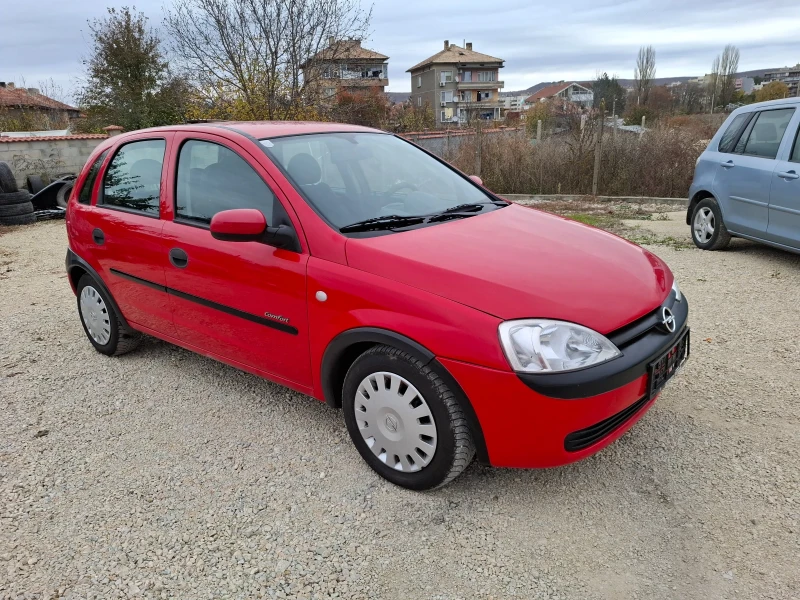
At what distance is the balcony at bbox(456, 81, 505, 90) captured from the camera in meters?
72.9

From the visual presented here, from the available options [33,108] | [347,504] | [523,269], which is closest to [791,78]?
[33,108]

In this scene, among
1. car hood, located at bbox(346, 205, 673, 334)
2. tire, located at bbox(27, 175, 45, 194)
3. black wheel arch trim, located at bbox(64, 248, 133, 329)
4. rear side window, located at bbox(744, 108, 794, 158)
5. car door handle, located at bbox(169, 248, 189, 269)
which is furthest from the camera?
tire, located at bbox(27, 175, 45, 194)

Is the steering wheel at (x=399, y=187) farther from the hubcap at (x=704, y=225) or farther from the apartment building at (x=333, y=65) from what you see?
the apartment building at (x=333, y=65)

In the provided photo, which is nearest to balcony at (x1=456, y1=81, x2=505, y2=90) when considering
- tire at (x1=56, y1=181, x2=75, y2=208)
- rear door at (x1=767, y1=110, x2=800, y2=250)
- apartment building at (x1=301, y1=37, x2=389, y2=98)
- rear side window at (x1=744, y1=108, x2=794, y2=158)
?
apartment building at (x1=301, y1=37, x2=389, y2=98)

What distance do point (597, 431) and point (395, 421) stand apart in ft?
2.89

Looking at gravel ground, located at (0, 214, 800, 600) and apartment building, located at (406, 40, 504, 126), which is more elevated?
apartment building, located at (406, 40, 504, 126)

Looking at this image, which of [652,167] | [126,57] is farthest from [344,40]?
[126,57]

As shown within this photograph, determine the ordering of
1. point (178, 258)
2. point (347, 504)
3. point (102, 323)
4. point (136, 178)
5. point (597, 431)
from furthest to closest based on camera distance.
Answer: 1. point (102, 323)
2. point (136, 178)
3. point (178, 258)
4. point (347, 504)
5. point (597, 431)

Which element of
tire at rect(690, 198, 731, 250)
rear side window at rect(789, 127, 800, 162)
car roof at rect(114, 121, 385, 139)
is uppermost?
car roof at rect(114, 121, 385, 139)

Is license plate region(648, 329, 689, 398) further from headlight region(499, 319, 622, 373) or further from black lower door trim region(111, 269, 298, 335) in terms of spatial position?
black lower door trim region(111, 269, 298, 335)

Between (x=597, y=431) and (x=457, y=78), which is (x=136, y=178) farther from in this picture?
(x=457, y=78)

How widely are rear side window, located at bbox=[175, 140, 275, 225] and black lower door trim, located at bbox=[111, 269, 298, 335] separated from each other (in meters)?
0.46

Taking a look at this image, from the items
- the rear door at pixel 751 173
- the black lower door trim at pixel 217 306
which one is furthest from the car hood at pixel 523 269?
the rear door at pixel 751 173

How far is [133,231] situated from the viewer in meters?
3.72
